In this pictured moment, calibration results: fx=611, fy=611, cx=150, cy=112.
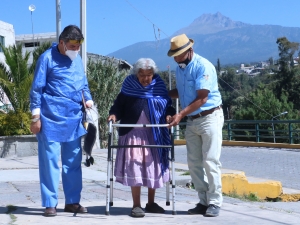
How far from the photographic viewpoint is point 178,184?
9523 mm

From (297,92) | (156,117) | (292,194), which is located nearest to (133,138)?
(156,117)

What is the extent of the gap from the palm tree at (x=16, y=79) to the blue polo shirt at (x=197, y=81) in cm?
966

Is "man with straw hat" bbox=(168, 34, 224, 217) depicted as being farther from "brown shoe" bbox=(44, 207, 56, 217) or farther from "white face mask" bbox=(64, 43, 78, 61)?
"brown shoe" bbox=(44, 207, 56, 217)

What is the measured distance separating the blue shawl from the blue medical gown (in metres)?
0.56

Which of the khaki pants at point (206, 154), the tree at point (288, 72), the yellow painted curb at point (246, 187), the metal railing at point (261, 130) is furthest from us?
the tree at point (288, 72)

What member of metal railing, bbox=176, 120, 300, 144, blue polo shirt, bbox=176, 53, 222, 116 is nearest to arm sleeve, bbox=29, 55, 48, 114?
blue polo shirt, bbox=176, 53, 222, 116

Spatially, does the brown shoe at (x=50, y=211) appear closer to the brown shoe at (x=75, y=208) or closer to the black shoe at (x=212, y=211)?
the brown shoe at (x=75, y=208)

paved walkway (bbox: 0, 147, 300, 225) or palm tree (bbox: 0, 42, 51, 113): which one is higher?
palm tree (bbox: 0, 42, 51, 113)

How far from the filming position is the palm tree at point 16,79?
15656 mm

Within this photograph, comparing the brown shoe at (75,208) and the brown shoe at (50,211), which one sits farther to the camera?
the brown shoe at (75,208)

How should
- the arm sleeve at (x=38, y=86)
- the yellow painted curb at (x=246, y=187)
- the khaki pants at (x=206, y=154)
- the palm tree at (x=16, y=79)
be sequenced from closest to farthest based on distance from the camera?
the arm sleeve at (x=38, y=86), the khaki pants at (x=206, y=154), the yellow painted curb at (x=246, y=187), the palm tree at (x=16, y=79)

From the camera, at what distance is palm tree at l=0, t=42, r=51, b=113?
1566 cm

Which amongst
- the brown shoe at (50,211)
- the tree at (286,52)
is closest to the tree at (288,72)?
the tree at (286,52)

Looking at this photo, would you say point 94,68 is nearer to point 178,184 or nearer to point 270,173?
point 270,173
